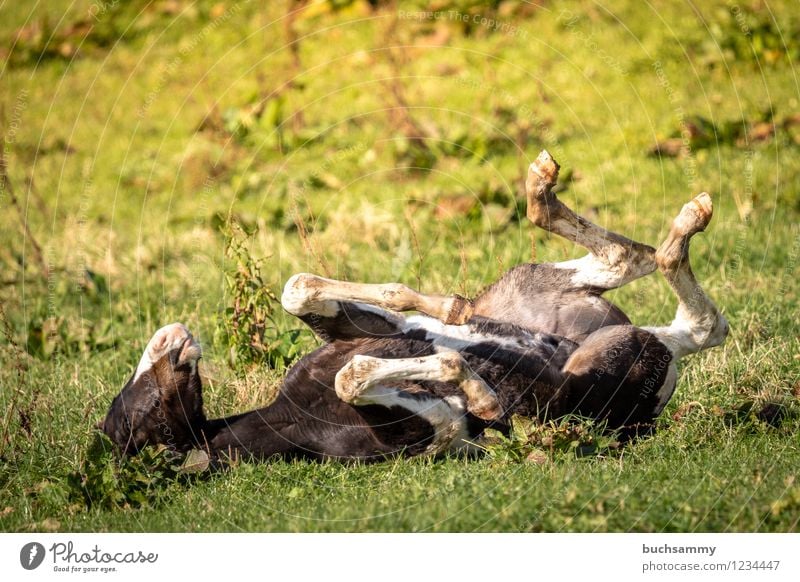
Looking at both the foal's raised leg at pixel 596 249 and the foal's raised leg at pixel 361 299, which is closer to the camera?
the foal's raised leg at pixel 361 299

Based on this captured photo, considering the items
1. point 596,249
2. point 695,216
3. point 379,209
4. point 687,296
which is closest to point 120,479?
point 596,249

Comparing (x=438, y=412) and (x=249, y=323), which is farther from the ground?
(x=249, y=323)

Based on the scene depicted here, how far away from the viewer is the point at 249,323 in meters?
6.50

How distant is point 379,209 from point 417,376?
14.2 ft

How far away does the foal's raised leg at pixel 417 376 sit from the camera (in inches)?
202

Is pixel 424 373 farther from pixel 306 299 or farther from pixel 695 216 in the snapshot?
A: pixel 695 216

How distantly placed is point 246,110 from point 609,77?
12.2ft

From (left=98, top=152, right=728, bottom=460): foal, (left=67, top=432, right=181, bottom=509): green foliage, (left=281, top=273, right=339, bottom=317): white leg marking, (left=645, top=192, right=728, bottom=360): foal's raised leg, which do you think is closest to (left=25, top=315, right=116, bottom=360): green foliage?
(left=98, top=152, right=728, bottom=460): foal

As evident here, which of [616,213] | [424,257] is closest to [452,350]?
[424,257]

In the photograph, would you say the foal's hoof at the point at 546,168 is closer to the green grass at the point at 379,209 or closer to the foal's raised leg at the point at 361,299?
the foal's raised leg at the point at 361,299

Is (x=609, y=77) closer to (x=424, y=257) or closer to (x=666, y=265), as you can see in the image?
(x=424, y=257)

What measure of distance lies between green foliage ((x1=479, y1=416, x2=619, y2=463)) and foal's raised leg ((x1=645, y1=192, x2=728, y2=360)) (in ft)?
2.51
